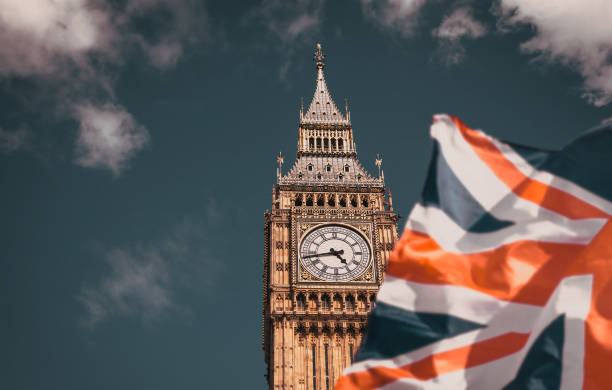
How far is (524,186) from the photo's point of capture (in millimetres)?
14500

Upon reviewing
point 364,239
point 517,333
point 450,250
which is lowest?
point 517,333

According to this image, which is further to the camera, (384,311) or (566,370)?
(384,311)

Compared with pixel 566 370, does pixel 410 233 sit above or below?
above

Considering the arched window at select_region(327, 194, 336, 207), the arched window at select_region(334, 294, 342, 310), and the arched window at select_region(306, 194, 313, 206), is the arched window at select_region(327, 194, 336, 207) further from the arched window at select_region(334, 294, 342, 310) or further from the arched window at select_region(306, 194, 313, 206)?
the arched window at select_region(334, 294, 342, 310)

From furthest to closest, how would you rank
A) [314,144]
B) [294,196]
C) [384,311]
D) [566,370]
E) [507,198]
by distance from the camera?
[314,144], [294,196], [507,198], [384,311], [566,370]

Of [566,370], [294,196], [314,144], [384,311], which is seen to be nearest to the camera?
[566,370]

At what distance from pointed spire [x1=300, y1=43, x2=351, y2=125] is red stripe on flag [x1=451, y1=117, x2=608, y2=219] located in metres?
51.9

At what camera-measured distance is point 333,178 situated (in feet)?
194

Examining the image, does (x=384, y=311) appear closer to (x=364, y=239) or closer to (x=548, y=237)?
(x=548, y=237)

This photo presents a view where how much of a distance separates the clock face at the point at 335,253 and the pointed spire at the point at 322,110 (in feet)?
54.4

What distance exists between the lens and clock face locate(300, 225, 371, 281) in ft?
166

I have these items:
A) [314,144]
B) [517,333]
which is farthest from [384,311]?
[314,144]

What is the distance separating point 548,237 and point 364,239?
3862 cm

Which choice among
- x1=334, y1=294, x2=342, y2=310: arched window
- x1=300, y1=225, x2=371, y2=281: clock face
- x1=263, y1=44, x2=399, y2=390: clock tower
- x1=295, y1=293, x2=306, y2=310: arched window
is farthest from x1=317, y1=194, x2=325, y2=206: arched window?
x1=295, y1=293, x2=306, y2=310: arched window
